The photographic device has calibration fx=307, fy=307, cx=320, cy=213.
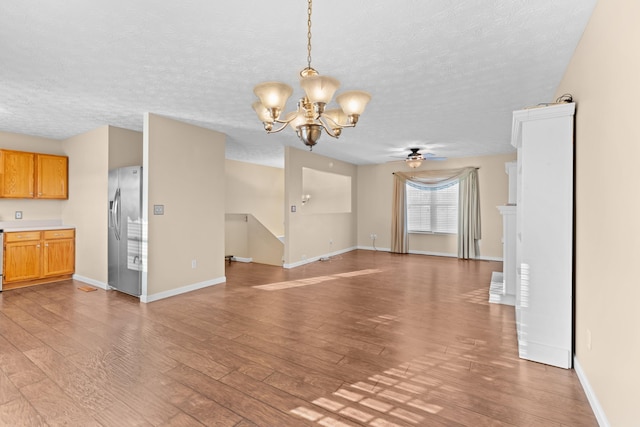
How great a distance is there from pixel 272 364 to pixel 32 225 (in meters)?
5.61

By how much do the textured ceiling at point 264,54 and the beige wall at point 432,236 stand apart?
3.47 metres

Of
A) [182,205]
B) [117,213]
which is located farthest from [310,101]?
[117,213]

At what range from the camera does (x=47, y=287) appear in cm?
493

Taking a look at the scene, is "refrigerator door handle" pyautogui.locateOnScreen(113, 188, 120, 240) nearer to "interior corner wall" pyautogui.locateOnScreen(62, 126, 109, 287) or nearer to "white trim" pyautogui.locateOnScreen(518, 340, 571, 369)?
"interior corner wall" pyautogui.locateOnScreen(62, 126, 109, 287)

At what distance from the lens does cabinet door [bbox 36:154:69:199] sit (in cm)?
530

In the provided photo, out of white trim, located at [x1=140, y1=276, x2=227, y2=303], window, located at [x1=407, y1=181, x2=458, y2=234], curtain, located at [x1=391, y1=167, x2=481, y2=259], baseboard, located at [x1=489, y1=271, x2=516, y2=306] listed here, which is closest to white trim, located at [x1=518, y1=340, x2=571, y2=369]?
baseboard, located at [x1=489, y1=271, x2=516, y2=306]

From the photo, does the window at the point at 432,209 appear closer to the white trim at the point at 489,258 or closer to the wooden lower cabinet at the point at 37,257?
the white trim at the point at 489,258

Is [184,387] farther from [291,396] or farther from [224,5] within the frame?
[224,5]

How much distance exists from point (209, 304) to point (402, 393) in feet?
9.27

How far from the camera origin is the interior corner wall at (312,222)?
21.4ft

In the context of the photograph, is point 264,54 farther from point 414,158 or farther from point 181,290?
point 414,158

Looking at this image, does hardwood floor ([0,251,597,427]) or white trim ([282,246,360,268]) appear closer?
hardwood floor ([0,251,597,427])

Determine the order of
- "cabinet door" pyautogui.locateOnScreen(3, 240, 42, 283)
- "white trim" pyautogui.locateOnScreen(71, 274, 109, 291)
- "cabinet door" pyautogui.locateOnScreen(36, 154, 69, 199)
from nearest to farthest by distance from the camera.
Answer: "cabinet door" pyautogui.locateOnScreen(3, 240, 42, 283) < "white trim" pyautogui.locateOnScreen(71, 274, 109, 291) < "cabinet door" pyautogui.locateOnScreen(36, 154, 69, 199)

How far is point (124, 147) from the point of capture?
16.5 feet
